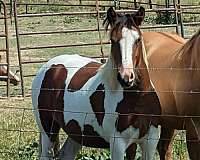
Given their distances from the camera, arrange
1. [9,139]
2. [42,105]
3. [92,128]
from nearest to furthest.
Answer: [92,128] → [42,105] → [9,139]

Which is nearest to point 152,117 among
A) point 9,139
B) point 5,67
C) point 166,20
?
point 9,139

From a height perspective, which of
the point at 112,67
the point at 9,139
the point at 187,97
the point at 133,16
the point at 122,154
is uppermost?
the point at 133,16

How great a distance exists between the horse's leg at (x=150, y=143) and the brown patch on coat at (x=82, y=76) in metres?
0.85

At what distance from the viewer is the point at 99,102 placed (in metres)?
4.59

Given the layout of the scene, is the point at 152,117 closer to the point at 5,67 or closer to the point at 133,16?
the point at 133,16

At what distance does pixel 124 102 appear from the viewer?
14.3 ft

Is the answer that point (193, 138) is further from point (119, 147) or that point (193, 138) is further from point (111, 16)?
point (111, 16)

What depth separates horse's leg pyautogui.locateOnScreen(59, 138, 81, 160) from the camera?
17.3 feet

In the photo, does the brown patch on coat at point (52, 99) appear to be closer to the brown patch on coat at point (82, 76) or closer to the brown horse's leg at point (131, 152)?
the brown patch on coat at point (82, 76)

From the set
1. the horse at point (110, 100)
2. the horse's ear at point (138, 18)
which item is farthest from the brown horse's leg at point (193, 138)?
the horse's ear at point (138, 18)

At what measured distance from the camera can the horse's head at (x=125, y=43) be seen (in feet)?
13.7

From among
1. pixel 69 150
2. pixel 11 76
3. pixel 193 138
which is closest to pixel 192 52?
pixel 193 138

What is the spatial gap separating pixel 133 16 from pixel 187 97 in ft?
3.02

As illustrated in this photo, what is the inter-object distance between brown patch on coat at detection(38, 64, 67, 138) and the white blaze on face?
0.98 m
